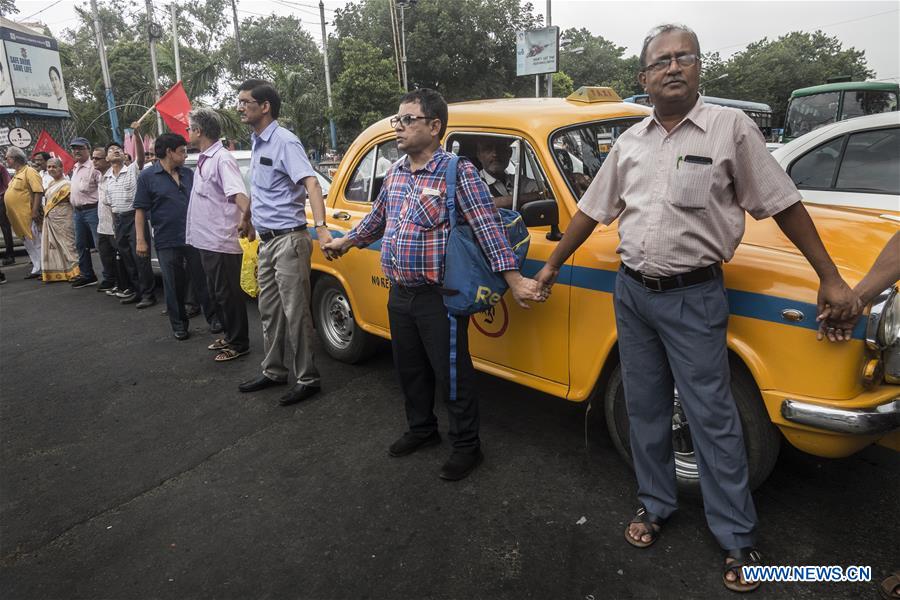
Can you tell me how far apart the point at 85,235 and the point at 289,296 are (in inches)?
234

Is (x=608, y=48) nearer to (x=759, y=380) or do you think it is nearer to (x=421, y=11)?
(x=421, y=11)

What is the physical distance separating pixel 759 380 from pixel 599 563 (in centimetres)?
99

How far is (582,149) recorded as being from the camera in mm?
3371

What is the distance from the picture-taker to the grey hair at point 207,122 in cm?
473

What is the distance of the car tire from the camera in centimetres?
479

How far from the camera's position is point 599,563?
2.54m

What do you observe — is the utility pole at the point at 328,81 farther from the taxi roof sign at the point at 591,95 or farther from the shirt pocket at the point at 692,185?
the shirt pocket at the point at 692,185

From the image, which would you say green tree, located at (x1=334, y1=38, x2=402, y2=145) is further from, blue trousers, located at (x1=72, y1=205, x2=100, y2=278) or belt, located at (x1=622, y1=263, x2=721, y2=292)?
belt, located at (x1=622, y1=263, x2=721, y2=292)

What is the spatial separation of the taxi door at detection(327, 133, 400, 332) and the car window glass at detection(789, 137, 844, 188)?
3.11 metres

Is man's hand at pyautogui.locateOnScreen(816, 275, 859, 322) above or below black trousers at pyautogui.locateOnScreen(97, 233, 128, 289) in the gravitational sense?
above

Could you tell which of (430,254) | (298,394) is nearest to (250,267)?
(298,394)

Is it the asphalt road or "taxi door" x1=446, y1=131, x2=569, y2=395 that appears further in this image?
"taxi door" x1=446, y1=131, x2=569, y2=395

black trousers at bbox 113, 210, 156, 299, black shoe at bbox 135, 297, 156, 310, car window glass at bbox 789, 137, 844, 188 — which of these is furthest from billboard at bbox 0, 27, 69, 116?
car window glass at bbox 789, 137, 844, 188

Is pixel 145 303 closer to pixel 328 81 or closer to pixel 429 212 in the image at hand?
pixel 429 212
